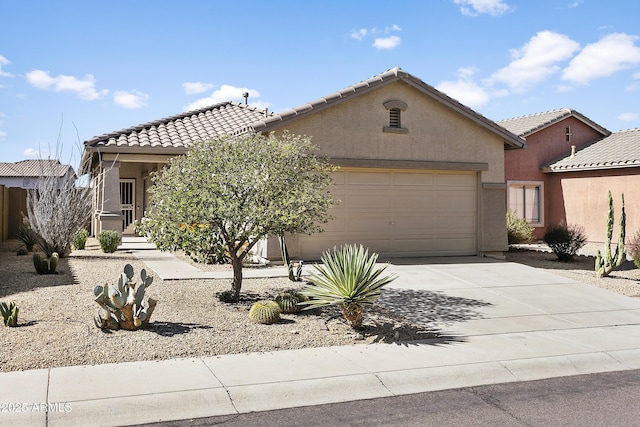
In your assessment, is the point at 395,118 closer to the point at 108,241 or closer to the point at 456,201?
the point at 456,201

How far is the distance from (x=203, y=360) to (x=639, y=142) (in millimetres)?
21562

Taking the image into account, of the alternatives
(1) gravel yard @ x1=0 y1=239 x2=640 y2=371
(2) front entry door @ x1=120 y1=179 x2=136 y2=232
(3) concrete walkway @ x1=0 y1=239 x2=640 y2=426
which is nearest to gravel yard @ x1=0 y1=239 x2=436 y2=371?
(1) gravel yard @ x1=0 y1=239 x2=640 y2=371

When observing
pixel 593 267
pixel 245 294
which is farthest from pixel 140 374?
pixel 593 267

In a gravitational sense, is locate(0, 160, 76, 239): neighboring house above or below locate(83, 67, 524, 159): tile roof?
below

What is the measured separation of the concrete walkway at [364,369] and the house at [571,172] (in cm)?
1224

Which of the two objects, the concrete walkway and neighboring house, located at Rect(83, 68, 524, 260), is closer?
the concrete walkway

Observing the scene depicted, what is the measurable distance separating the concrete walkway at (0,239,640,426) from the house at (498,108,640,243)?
12.2 metres

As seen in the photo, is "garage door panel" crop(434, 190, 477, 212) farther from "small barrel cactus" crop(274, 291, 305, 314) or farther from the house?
"small barrel cactus" crop(274, 291, 305, 314)

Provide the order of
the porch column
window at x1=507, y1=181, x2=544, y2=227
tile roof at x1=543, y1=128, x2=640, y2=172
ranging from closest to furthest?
1. the porch column
2. tile roof at x1=543, y1=128, x2=640, y2=172
3. window at x1=507, y1=181, x2=544, y2=227

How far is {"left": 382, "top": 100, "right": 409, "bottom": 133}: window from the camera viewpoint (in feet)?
53.5

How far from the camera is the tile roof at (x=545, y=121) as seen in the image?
26002 millimetres

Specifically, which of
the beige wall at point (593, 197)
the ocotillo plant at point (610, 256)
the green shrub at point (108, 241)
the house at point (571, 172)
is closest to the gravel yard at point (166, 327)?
the ocotillo plant at point (610, 256)

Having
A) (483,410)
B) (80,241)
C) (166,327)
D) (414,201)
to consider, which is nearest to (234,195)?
(166,327)

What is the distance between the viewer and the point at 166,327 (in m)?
8.84
